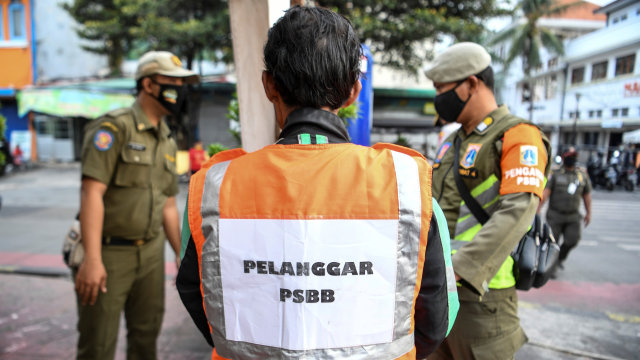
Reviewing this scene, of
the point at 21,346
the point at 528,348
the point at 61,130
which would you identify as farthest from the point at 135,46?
the point at 528,348

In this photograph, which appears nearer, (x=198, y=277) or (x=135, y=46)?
(x=198, y=277)

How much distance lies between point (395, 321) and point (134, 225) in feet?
6.12

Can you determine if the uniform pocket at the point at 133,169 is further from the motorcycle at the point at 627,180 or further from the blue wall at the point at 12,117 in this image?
the blue wall at the point at 12,117

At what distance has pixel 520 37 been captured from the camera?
20672 millimetres

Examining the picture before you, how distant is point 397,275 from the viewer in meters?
0.94

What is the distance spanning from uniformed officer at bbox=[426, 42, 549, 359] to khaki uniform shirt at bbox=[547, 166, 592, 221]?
171 inches

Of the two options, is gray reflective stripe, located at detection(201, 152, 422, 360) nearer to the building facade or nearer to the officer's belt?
the officer's belt

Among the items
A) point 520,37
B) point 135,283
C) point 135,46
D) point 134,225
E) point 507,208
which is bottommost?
point 135,283

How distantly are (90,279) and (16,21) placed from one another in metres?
20.6

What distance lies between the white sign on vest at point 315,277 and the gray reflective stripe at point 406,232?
2cm

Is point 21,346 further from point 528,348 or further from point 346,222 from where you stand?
point 528,348

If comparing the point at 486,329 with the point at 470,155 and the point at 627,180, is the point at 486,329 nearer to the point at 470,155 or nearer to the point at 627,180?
the point at 470,155

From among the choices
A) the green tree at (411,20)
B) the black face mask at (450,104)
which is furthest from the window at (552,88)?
the black face mask at (450,104)

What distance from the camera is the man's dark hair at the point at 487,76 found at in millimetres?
1876
